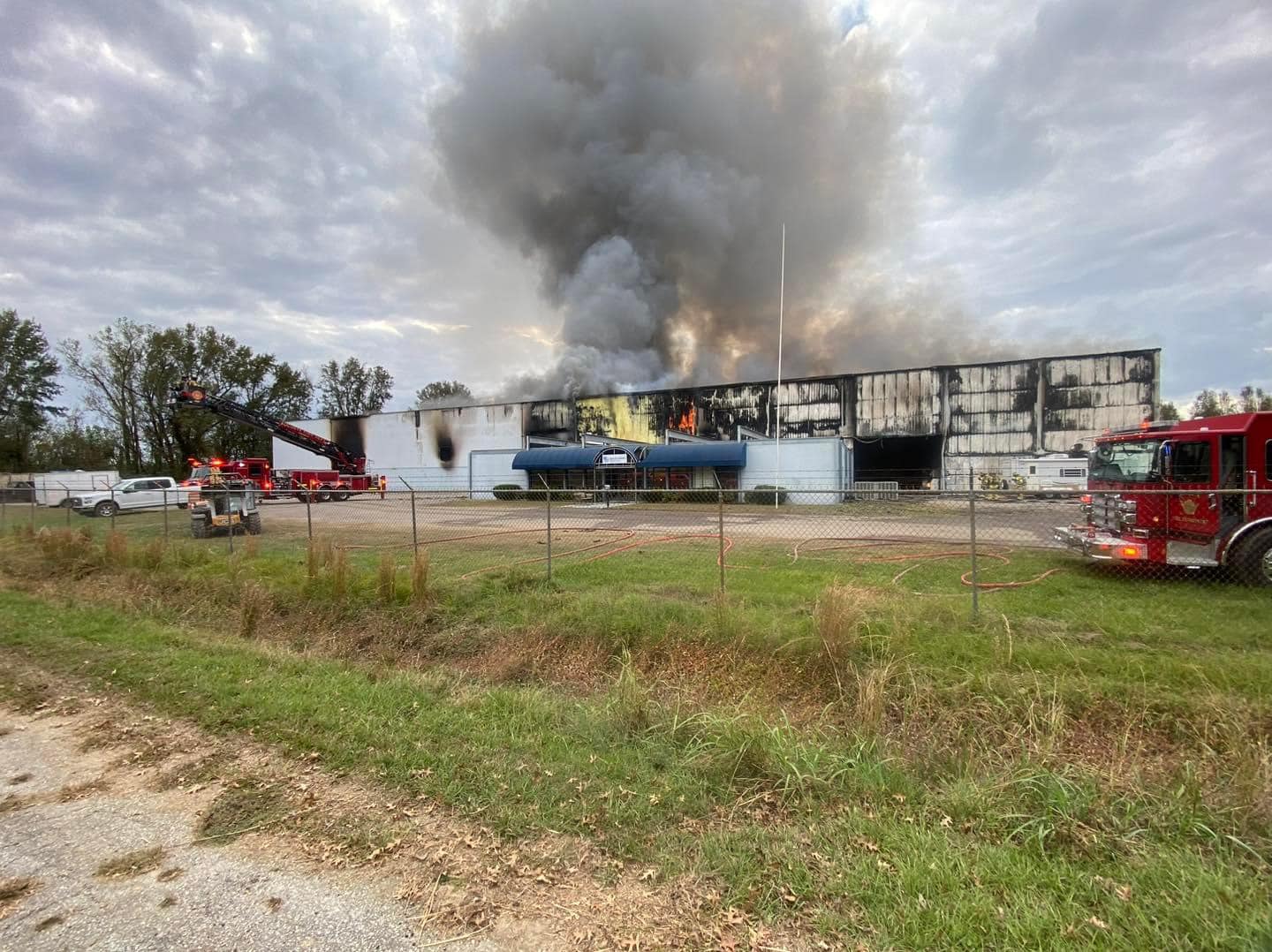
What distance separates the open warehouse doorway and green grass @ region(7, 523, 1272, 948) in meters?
31.3

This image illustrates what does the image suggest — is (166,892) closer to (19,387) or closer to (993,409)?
(993,409)

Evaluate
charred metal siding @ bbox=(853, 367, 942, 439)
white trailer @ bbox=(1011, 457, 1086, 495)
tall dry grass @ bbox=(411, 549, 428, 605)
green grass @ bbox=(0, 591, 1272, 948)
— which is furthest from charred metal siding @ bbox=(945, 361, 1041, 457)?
green grass @ bbox=(0, 591, 1272, 948)

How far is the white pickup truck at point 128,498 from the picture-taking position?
27.4 meters

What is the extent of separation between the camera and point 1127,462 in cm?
1003

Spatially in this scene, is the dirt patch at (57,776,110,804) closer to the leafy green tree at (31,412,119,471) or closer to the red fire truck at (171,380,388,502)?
the red fire truck at (171,380,388,502)

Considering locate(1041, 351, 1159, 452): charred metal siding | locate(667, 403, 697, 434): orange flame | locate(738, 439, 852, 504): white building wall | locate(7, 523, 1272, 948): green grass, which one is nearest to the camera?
locate(7, 523, 1272, 948): green grass

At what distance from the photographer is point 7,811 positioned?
3.22m

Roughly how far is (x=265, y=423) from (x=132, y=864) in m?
43.3

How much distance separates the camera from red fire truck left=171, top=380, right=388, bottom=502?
100ft

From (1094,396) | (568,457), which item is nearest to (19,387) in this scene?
(568,457)

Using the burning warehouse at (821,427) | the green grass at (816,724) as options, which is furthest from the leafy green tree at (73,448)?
the green grass at (816,724)

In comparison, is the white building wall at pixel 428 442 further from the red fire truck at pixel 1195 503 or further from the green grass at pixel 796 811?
the green grass at pixel 796 811

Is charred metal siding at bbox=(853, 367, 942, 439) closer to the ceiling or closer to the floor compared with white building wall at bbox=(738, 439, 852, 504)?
closer to the ceiling

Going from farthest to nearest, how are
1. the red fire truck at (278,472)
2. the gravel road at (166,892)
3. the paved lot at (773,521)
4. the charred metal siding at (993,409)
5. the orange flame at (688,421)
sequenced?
→ the orange flame at (688,421) → the charred metal siding at (993,409) → the red fire truck at (278,472) → the paved lot at (773,521) → the gravel road at (166,892)
